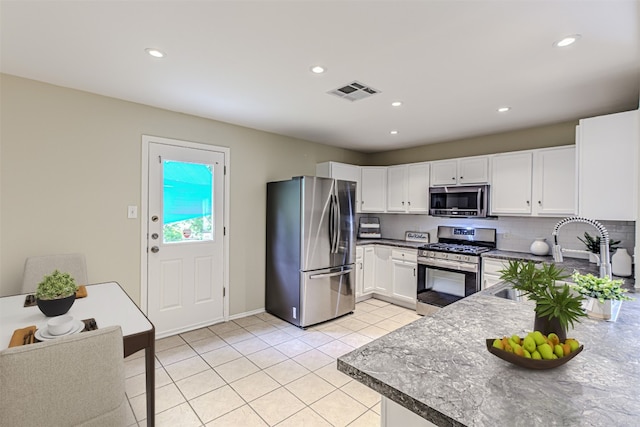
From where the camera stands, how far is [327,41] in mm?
1842

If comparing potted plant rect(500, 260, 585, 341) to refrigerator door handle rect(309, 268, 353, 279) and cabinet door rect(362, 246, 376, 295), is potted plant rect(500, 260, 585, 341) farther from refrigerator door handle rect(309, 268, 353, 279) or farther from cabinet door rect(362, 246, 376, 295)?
cabinet door rect(362, 246, 376, 295)

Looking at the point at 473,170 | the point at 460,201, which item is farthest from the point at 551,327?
the point at 473,170

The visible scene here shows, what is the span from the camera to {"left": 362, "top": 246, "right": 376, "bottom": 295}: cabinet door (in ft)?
14.9

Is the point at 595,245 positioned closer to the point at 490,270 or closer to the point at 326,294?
the point at 490,270

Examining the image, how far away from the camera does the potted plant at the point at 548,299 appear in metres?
1.06

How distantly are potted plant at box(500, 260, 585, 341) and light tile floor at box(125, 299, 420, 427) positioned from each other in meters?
1.40

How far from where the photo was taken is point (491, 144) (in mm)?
4078

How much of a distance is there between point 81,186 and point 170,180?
77cm

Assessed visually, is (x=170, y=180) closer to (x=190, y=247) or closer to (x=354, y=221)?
(x=190, y=247)

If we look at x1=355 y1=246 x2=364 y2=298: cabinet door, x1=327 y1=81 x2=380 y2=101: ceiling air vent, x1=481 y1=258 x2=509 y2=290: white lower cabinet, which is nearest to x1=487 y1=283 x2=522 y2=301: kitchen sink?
x1=481 y1=258 x2=509 y2=290: white lower cabinet

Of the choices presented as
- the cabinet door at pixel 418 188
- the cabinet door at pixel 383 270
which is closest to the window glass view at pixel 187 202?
the cabinet door at pixel 383 270

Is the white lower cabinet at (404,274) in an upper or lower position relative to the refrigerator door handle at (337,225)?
lower

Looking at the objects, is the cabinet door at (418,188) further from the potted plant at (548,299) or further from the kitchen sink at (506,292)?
the potted plant at (548,299)

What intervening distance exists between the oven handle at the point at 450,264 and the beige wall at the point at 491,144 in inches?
63.3
